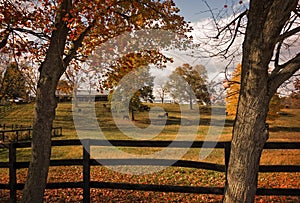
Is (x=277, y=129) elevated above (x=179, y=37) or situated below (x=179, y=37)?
below

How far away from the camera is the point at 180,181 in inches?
418

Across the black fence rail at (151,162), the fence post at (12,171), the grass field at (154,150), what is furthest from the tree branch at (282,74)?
the fence post at (12,171)

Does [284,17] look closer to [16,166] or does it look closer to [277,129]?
[16,166]

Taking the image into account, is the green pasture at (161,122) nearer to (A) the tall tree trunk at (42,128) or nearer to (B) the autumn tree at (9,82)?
(B) the autumn tree at (9,82)

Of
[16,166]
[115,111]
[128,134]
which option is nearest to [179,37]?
[16,166]

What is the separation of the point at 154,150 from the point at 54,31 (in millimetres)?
14902

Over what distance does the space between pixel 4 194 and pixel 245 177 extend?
24.0ft

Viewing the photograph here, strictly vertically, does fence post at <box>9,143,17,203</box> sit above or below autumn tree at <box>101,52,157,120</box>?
below

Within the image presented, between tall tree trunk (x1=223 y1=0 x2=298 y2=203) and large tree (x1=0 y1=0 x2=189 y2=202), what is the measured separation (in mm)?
4058

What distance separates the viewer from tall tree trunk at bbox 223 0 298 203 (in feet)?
14.0

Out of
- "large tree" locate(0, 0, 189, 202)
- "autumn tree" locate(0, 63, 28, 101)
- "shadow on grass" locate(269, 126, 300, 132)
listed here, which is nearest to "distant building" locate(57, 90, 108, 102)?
"autumn tree" locate(0, 63, 28, 101)

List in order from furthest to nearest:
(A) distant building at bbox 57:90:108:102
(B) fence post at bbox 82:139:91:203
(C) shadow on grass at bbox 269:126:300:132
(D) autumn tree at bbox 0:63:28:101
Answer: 1. (C) shadow on grass at bbox 269:126:300:132
2. (A) distant building at bbox 57:90:108:102
3. (D) autumn tree at bbox 0:63:28:101
4. (B) fence post at bbox 82:139:91:203

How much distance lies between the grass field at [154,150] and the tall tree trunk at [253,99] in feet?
11.3

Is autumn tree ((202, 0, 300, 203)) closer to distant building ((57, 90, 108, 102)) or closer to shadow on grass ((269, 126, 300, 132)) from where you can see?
distant building ((57, 90, 108, 102))
